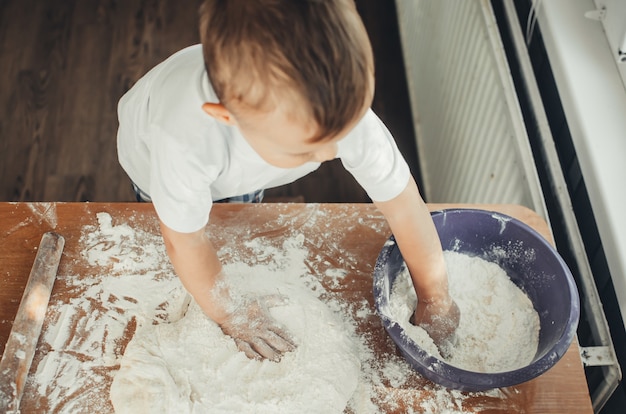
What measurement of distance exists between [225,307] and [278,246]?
152 millimetres

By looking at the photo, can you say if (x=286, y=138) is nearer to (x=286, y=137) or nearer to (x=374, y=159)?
(x=286, y=137)

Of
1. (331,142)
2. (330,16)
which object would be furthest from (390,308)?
(330,16)

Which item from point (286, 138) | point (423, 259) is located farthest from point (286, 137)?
point (423, 259)

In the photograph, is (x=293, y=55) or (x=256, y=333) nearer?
(x=293, y=55)

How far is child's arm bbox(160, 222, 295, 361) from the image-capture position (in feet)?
2.75

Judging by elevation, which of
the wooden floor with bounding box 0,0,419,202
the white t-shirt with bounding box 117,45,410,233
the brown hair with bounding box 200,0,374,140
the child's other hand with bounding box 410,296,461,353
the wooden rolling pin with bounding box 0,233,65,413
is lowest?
the wooden floor with bounding box 0,0,419,202

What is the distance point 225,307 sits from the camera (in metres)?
0.87

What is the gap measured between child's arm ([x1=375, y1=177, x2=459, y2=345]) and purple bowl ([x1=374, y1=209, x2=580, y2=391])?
0.03m

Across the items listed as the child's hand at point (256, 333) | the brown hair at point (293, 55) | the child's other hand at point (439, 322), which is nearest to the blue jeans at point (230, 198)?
the child's hand at point (256, 333)

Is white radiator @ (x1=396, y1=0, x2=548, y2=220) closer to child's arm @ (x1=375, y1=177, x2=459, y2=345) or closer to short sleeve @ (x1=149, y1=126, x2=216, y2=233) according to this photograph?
child's arm @ (x1=375, y1=177, x2=459, y2=345)

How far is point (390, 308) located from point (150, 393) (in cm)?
34

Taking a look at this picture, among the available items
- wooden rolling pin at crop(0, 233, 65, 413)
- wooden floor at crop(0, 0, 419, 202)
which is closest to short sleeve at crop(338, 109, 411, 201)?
wooden rolling pin at crop(0, 233, 65, 413)

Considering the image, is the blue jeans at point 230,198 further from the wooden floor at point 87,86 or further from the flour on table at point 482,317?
the wooden floor at point 87,86

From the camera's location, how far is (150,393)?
817mm
